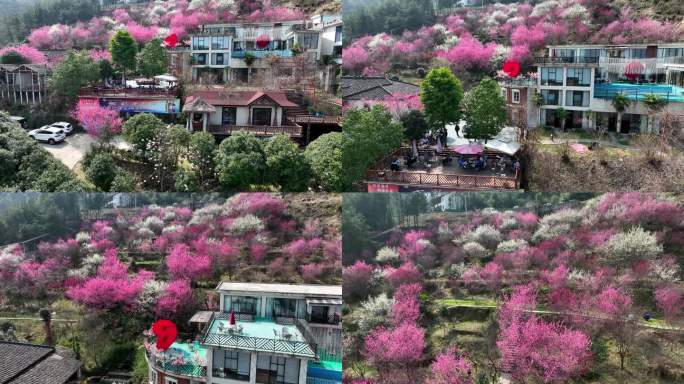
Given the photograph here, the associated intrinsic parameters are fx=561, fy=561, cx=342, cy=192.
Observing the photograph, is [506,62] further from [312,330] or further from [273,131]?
[312,330]

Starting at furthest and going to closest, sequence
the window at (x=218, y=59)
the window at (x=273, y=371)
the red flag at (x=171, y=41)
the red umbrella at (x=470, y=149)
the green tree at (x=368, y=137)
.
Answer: the red flag at (x=171, y=41)
the window at (x=218, y=59)
the red umbrella at (x=470, y=149)
the green tree at (x=368, y=137)
the window at (x=273, y=371)

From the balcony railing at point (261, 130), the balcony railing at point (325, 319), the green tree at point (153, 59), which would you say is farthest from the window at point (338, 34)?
the balcony railing at point (325, 319)

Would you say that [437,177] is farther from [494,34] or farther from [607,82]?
[607,82]

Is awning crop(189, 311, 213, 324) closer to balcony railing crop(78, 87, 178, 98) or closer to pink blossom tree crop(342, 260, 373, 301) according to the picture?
pink blossom tree crop(342, 260, 373, 301)

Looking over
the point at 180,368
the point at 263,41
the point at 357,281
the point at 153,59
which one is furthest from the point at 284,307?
the point at 153,59

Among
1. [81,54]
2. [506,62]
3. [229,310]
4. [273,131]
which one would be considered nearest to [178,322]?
[229,310]

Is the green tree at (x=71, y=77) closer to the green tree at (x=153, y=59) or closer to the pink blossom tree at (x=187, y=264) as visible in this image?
the green tree at (x=153, y=59)
